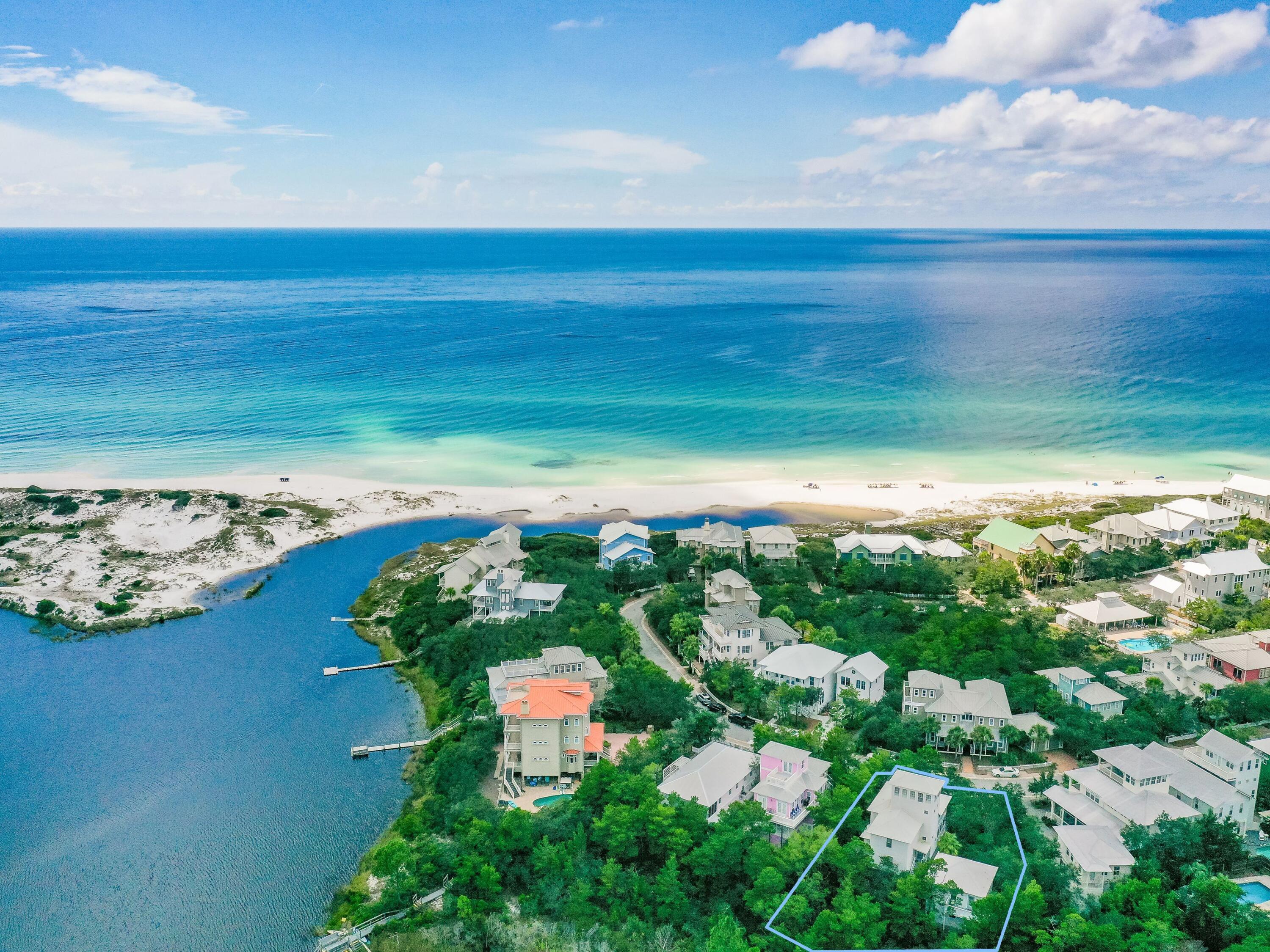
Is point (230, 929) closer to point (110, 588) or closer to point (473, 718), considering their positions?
point (473, 718)

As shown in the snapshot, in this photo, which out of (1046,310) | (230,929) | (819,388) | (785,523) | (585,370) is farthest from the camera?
(1046,310)

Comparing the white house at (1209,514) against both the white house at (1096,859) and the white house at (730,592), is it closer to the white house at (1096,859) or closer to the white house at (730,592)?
the white house at (730,592)

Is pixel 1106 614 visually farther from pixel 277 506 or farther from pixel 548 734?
pixel 277 506

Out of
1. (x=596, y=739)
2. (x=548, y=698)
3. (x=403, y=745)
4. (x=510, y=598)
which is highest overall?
(x=548, y=698)

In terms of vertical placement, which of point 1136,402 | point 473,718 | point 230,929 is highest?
point 1136,402

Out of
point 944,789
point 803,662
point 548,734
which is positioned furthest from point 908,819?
point 548,734

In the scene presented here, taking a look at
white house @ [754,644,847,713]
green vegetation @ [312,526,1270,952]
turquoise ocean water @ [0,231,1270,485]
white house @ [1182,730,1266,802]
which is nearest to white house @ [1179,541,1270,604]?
green vegetation @ [312,526,1270,952]

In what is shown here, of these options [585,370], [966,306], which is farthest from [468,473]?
[966,306]

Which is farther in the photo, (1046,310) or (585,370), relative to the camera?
(1046,310)
